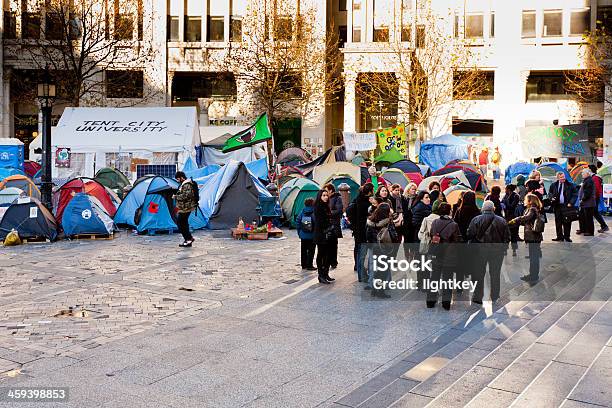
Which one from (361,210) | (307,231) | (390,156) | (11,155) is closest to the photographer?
(361,210)

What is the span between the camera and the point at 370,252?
10750 millimetres

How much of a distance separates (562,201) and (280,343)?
1047cm

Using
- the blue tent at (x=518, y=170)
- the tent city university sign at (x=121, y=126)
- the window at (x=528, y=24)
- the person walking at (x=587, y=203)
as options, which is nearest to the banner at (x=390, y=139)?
the blue tent at (x=518, y=170)

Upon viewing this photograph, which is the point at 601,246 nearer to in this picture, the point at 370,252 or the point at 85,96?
the point at 370,252

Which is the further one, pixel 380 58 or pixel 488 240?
pixel 380 58

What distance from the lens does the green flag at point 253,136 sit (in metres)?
23.5

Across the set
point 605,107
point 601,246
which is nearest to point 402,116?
point 605,107

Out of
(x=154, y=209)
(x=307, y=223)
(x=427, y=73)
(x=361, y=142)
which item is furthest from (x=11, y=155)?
(x=427, y=73)

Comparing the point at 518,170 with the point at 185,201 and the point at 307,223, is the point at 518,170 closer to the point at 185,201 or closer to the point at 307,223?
the point at 185,201

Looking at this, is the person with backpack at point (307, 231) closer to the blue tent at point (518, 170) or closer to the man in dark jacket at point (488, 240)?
the man in dark jacket at point (488, 240)

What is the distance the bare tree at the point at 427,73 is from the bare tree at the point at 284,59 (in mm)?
2782

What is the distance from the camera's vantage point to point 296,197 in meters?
19.9

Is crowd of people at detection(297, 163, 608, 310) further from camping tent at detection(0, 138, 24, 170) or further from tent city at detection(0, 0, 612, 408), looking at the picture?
camping tent at detection(0, 138, 24, 170)

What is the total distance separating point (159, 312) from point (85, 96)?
35622mm
